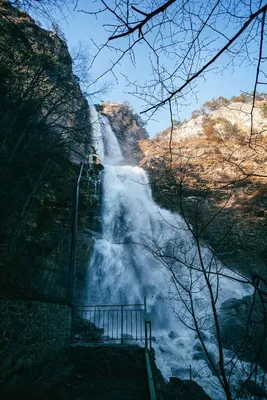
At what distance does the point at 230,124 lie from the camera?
27.2 metres

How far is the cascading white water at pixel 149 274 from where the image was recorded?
31.4 feet

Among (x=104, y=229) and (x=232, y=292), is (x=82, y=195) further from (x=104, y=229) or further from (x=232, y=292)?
(x=232, y=292)

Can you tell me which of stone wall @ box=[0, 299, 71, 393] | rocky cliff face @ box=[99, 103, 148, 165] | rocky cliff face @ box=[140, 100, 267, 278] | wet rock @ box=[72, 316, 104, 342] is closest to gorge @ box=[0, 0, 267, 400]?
stone wall @ box=[0, 299, 71, 393]

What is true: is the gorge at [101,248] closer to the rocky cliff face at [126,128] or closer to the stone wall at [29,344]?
the stone wall at [29,344]

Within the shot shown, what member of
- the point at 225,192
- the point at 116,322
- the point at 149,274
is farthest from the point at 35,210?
the point at 225,192

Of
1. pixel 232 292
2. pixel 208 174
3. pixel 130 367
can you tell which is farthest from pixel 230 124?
pixel 130 367

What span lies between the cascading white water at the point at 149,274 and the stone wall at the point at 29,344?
328 centimetres

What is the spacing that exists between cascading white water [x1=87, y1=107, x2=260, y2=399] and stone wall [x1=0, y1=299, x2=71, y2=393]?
10.8 ft

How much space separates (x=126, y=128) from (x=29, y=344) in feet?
120

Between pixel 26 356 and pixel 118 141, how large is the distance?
1279 inches

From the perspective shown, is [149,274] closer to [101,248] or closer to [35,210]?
[101,248]

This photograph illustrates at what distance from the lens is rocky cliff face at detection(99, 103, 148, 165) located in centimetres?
3409

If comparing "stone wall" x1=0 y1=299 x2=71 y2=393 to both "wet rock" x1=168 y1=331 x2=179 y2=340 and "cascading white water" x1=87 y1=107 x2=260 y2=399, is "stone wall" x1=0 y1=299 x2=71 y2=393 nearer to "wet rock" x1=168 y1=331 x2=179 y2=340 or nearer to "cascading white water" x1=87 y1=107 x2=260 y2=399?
"cascading white water" x1=87 y1=107 x2=260 y2=399

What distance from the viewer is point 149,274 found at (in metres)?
15.0
